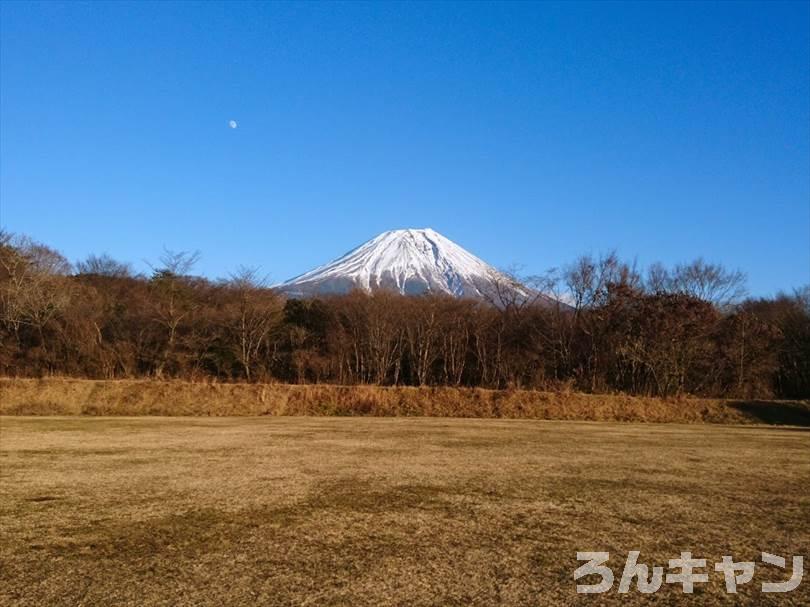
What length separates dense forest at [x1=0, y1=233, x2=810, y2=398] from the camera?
41.6 metres

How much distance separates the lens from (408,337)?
156 ft

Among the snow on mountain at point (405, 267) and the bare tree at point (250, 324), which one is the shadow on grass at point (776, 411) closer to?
the bare tree at point (250, 324)

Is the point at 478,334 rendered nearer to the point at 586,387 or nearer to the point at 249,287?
the point at 586,387

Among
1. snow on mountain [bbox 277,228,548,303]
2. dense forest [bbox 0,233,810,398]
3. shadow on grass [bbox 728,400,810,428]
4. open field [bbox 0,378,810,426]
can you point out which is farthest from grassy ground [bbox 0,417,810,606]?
snow on mountain [bbox 277,228,548,303]

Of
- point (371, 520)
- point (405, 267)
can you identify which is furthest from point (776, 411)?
point (405, 267)

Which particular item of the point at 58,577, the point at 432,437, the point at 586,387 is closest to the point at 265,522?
the point at 58,577

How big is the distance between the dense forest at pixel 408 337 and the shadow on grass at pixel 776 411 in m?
8.60

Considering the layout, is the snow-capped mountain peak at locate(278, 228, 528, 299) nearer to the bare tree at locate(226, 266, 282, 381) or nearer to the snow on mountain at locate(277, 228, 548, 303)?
the snow on mountain at locate(277, 228, 548, 303)

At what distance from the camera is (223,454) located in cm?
1443

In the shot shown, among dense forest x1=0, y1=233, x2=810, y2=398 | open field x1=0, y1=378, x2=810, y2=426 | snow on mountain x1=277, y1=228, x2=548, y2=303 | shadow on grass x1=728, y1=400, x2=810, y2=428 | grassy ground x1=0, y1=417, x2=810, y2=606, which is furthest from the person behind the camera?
snow on mountain x1=277, y1=228, x2=548, y2=303

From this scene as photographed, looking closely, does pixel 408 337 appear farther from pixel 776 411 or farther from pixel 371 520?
pixel 371 520

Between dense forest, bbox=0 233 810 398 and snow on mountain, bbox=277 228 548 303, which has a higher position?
snow on mountain, bbox=277 228 548 303

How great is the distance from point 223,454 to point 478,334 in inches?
1343

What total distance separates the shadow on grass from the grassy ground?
16.0 meters
